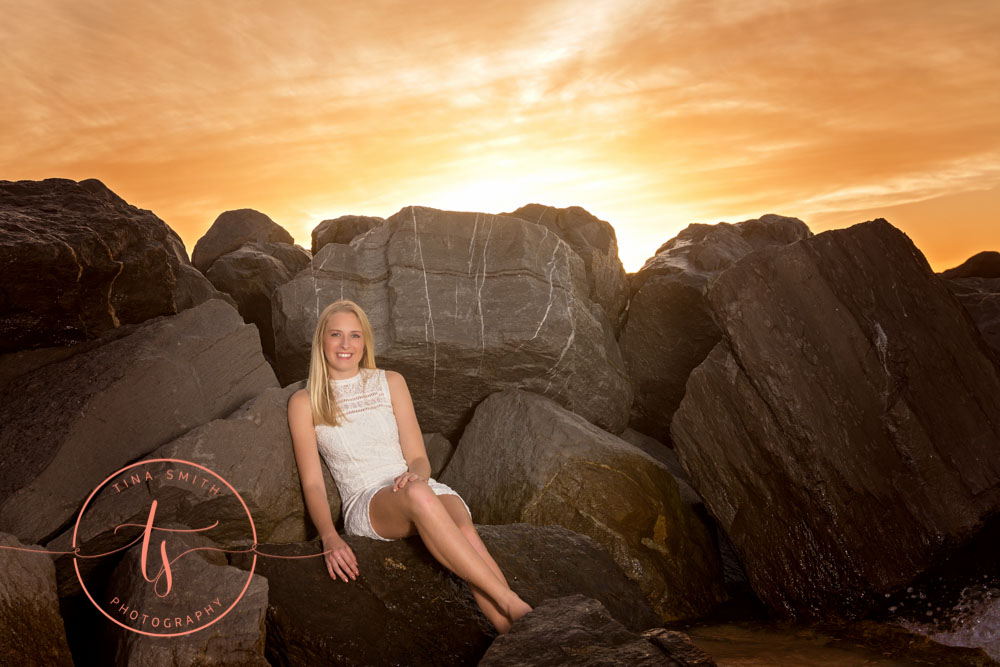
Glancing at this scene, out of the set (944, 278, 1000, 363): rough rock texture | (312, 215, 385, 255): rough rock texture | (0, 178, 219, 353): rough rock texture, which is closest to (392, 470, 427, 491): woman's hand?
(0, 178, 219, 353): rough rock texture

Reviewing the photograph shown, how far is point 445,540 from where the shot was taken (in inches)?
165

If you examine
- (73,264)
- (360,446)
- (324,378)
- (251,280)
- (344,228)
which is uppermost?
(344,228)

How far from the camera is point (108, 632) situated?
4293 millimetres

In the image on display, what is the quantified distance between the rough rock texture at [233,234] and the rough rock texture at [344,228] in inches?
61.2

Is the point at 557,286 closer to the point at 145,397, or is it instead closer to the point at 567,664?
the point at 145,397

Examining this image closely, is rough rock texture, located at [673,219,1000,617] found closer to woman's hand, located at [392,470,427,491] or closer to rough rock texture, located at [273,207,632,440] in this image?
rough rock texture, located at [273,207,632,440]

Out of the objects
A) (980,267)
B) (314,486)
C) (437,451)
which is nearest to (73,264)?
(314,486)

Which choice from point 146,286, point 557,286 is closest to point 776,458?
point 557,286

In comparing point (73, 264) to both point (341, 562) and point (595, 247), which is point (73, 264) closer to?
point (341, 562)

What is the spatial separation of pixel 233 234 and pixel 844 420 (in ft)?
29.2

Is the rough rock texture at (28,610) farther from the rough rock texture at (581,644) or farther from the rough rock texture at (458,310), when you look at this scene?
the rough rock texture at (458,310)

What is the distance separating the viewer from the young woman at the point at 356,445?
4.57 metres

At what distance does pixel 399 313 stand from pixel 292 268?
398cm

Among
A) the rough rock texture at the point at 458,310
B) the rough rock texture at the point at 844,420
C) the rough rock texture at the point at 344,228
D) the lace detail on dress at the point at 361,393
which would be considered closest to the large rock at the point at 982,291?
the rough rock texture at the point at 844,420
